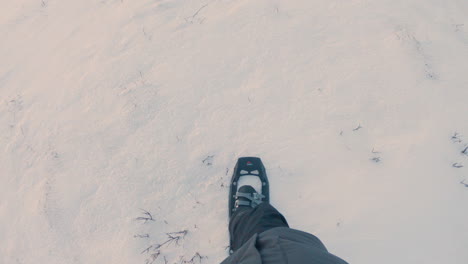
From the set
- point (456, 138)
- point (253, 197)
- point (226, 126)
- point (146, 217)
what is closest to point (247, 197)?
point (253, 197)

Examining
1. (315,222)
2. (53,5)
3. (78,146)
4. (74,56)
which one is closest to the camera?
(315,222)

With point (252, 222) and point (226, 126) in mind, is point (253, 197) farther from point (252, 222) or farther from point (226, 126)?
Result: point (226, 126)

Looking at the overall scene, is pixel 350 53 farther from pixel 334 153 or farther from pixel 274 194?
pixel 274 194

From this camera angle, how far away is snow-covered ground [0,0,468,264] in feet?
7.61

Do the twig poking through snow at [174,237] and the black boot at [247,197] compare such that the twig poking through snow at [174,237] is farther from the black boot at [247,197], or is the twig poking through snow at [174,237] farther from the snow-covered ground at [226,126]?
the black boot at [247,197]

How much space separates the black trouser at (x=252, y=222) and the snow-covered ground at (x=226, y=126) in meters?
0.12

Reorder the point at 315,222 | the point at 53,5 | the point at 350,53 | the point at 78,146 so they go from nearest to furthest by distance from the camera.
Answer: the point at 315,222 < the point at 78,146 < the point at 350,53 < the point at 53,5

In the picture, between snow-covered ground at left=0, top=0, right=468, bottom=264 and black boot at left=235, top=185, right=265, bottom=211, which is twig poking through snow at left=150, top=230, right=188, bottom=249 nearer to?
snow-covered ground at left=0, top=0, right=468, bottom=264

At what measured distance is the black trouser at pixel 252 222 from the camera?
2.23m

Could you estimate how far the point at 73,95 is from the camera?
2891 mm

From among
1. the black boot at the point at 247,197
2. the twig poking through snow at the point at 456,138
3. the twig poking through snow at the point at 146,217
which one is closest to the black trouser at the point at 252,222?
the black boot at the point at 247,197

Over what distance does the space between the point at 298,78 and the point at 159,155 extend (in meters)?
1.30

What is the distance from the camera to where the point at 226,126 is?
269 centimetres

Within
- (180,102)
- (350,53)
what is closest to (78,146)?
(180,102)
